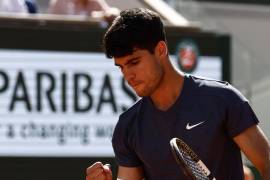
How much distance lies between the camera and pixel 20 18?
6977 mm

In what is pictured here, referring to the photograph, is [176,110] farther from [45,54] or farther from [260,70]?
[260,70]

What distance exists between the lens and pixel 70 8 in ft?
24.7

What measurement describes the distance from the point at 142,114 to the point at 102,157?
132 inches

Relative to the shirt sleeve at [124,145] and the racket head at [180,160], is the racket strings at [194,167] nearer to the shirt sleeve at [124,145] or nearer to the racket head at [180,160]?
the racket head at [180,160]

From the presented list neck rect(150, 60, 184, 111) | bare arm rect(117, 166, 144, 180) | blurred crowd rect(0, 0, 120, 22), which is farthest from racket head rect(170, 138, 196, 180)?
blurred crowd rect(0, 0, 120, 22)

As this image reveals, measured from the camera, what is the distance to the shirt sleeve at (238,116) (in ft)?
11.4

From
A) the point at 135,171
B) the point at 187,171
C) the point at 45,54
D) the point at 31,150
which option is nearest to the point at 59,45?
the point at 45,54

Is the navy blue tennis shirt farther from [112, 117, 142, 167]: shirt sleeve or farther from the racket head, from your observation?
the racket head

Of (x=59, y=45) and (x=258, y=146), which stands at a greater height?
(x=258, y=146)

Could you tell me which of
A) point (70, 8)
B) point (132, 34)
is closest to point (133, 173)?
point (132, 34)

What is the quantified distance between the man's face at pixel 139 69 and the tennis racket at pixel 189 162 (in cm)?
31

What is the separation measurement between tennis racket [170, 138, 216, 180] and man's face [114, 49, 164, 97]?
310mm

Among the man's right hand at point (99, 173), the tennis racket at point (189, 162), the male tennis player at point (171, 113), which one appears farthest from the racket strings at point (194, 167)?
the man's right hand at point (99, 173)

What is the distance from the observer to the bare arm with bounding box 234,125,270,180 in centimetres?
346
